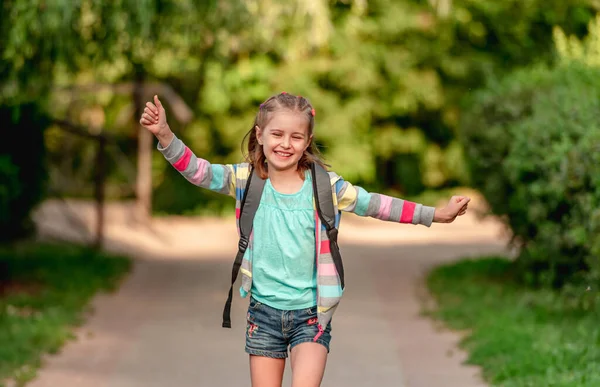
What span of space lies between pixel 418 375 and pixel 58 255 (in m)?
6.95

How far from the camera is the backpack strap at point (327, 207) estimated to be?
371 centimetres

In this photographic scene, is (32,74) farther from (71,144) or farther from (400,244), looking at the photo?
(71,144)

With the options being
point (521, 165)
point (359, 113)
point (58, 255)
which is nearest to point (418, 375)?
point (521, 165)

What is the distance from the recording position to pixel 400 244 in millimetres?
15109

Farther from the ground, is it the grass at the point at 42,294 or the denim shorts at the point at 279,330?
the denim shorts at the point at 279,330

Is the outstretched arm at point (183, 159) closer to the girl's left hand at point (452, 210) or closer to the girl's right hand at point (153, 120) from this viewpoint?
the girl's right hand at point (153, 120)

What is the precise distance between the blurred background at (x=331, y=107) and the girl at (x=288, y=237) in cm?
210

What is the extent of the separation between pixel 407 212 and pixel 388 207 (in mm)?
79

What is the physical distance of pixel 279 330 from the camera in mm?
3775

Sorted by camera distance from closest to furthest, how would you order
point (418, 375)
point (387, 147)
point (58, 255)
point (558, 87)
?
point (418, 375)
point (558, 87)
point (58, 255)
point (387, 147)

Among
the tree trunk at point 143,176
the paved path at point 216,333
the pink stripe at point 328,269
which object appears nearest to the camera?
the pink stripe at point 328,269

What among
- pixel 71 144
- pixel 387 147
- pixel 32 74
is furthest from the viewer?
pixel 387 147

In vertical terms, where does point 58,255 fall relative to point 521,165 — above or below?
below

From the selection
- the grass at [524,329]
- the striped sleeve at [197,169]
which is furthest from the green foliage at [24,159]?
the striped sleeve at [197,169]
